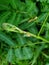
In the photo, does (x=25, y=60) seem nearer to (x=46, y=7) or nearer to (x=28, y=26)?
(x=28, y=26)

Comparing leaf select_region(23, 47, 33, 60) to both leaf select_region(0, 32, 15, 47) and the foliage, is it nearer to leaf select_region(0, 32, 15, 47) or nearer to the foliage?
the foliage

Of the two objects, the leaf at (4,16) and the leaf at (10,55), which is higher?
the leaf at (4,16)

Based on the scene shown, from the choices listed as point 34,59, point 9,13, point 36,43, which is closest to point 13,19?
point 9,13

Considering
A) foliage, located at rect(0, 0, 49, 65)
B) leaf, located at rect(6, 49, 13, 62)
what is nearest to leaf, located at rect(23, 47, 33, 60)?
foliage, located at rect(0, 0, 49, 65)

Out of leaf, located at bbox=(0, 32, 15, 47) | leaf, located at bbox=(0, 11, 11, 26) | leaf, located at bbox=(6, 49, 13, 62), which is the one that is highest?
leaf, located at bbox=(0, 11, 11, 26)

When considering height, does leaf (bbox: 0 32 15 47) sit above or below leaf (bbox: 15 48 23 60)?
above

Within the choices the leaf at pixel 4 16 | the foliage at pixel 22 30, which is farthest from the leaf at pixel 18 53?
the leaf at pixel 4 16

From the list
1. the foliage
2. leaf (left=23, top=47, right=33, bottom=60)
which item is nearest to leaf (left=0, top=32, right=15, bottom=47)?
the foliage

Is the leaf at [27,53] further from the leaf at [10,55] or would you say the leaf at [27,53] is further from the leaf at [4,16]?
the leaf at [4,16]
